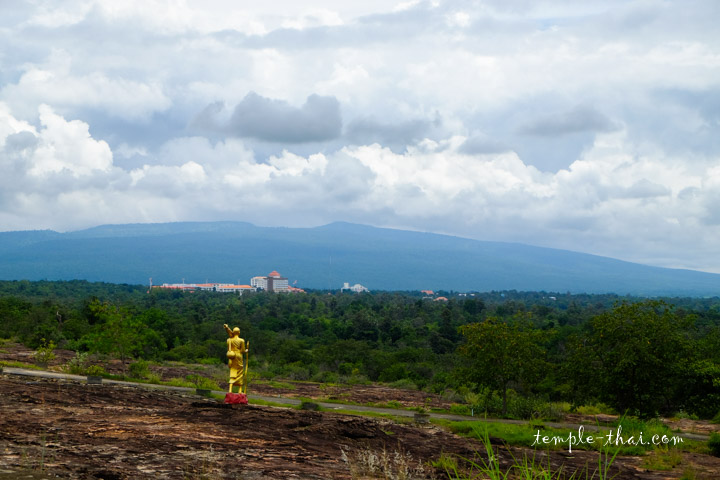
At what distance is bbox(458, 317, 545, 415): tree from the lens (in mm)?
23703

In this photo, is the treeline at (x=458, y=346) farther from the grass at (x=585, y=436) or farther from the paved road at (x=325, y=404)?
the paved road at (x=325, y=404)

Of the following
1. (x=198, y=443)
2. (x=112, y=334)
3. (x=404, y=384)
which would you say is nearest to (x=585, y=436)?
(x=198, y=443)

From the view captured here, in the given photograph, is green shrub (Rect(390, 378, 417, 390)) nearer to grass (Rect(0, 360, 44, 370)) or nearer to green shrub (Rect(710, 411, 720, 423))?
green shrub (Rect(710, 411, 720, 423))

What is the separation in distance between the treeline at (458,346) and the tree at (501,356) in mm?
40

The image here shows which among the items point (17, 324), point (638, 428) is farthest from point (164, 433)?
point (17, 324)

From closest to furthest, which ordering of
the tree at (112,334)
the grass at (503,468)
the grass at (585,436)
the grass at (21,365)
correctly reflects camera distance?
1. the grass at (503,468)
2. the grass at (585,436)
3. the grass at (21,365)
4. the tree at (112,334)

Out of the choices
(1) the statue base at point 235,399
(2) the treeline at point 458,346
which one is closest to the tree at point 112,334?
(2) the treeline at point 458,346

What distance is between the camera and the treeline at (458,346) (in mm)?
20703

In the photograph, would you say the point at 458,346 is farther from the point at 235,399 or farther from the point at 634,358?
the point at 235,399

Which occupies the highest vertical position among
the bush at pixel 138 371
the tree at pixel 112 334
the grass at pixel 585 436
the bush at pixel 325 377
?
the tree at pixel 112 334

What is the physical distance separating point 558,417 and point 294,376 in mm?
21298

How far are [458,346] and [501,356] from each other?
13188 mm

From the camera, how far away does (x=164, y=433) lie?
13.6 metres

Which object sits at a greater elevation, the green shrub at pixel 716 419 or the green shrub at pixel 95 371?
the green shrub at pixel 95 371
